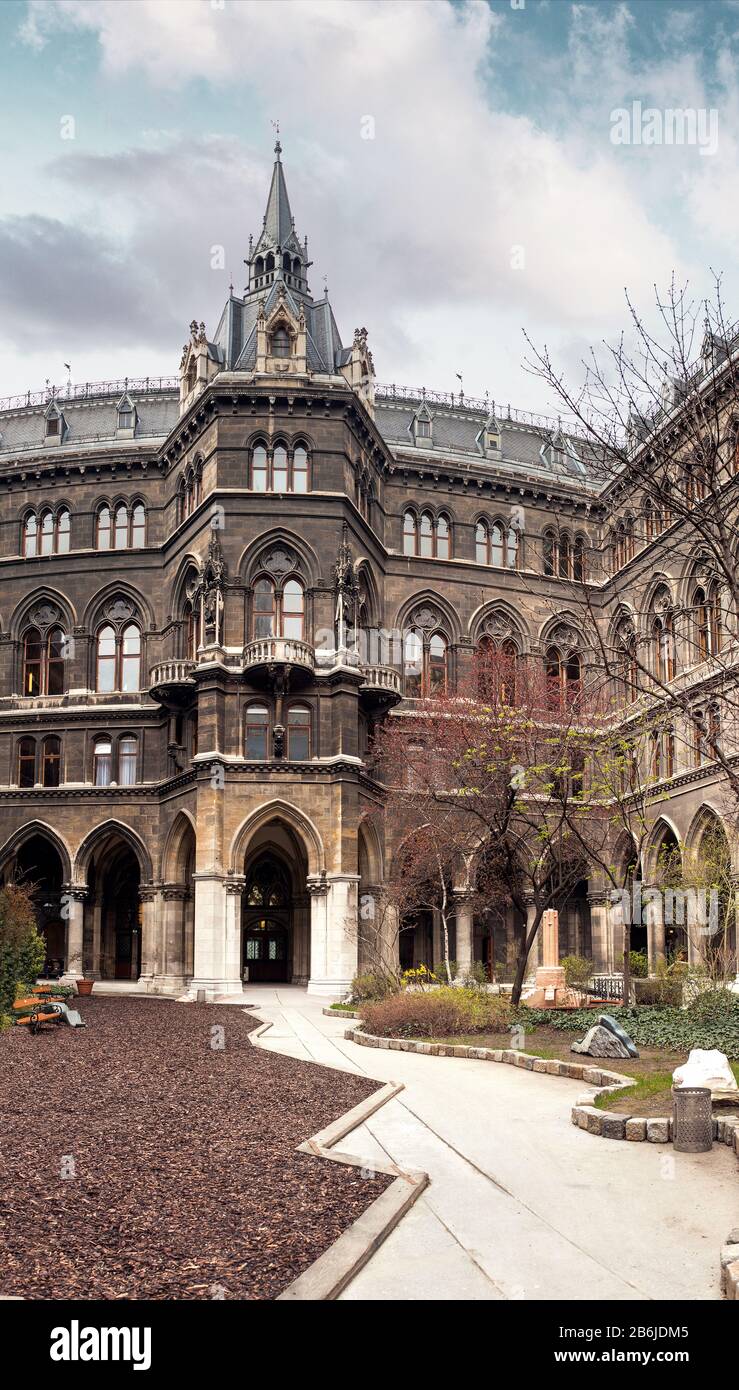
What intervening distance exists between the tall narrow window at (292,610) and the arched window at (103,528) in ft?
32.7

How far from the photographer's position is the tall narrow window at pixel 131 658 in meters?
48.0

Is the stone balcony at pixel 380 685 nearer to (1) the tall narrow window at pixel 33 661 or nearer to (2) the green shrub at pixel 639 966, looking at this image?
(2) the green shrub at pixel 639 966

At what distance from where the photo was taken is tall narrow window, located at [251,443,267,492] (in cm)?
4316

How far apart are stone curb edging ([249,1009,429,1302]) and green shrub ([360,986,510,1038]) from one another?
8.97 metres

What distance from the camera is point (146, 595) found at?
48094 mm

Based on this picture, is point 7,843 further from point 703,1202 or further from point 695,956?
point 703,1202

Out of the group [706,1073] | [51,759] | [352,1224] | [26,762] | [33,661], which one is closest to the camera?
[352,1224]

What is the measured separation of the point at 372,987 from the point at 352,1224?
74.4 feet

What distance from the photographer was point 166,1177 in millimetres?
10586

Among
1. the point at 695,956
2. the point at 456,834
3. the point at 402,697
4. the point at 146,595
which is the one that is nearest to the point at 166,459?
the point at 146,595

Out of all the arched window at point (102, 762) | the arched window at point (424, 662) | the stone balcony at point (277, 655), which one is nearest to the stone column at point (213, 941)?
the stone balcony at point (277, 655)

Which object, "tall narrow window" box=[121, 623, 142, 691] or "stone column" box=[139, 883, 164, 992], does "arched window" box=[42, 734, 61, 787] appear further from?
"stone column" box=[139, 883, 164, 992]

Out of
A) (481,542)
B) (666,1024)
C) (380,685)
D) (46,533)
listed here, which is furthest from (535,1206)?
(46,533)

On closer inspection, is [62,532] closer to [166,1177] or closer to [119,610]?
[119,610]
